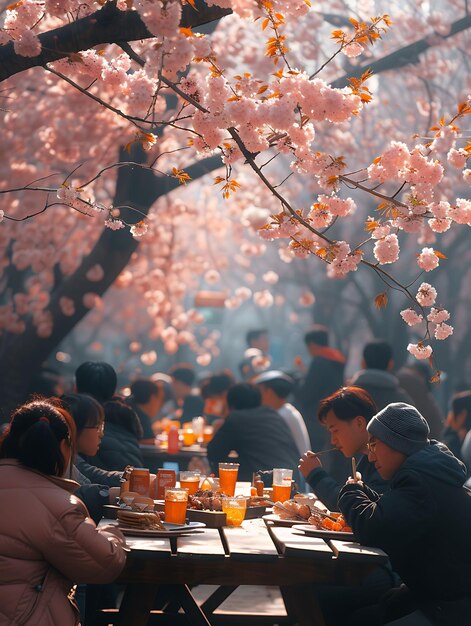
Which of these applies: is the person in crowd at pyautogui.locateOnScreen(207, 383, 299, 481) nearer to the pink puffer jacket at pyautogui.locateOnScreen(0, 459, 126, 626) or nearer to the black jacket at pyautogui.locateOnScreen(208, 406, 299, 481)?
the black jacket at pyautogui.locateOnScreen(208, 406, 299, 481)

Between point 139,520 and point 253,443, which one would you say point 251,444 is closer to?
point 253,443

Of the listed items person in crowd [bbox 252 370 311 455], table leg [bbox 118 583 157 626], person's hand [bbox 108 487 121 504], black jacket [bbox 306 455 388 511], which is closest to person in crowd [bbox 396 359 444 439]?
person in crowd [bbox 252 370 311 455]

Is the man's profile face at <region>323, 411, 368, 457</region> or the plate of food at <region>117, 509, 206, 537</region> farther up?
the man's profile face at <region>323, 411, 368, 457</region>

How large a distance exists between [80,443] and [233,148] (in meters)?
2.06

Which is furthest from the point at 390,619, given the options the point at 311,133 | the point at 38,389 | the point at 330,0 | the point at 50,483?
the point at 330,0

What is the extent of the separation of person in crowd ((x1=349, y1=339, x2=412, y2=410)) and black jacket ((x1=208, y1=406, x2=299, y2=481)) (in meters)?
0.94

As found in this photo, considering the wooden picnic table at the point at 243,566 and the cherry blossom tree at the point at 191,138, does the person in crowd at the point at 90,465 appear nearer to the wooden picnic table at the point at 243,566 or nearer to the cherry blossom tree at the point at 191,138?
the wooden picnic table at the point at 243,566

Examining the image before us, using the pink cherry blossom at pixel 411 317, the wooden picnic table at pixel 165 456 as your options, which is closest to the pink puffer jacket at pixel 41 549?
the pink cherry blossom at pixel 411 317

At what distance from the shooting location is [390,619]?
4.71 m

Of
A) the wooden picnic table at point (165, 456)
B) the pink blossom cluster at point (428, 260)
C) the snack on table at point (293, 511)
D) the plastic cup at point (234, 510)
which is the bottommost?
the wooden picnic table at point (165, 456)

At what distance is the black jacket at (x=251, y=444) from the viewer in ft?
26.5

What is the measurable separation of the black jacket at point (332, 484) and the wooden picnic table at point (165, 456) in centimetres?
421

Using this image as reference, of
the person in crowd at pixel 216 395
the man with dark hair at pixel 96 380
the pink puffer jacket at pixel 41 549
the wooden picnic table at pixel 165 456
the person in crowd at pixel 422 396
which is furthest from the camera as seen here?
the person in crowd at pixel 216 395

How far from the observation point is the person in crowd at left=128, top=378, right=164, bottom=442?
10.7 m
